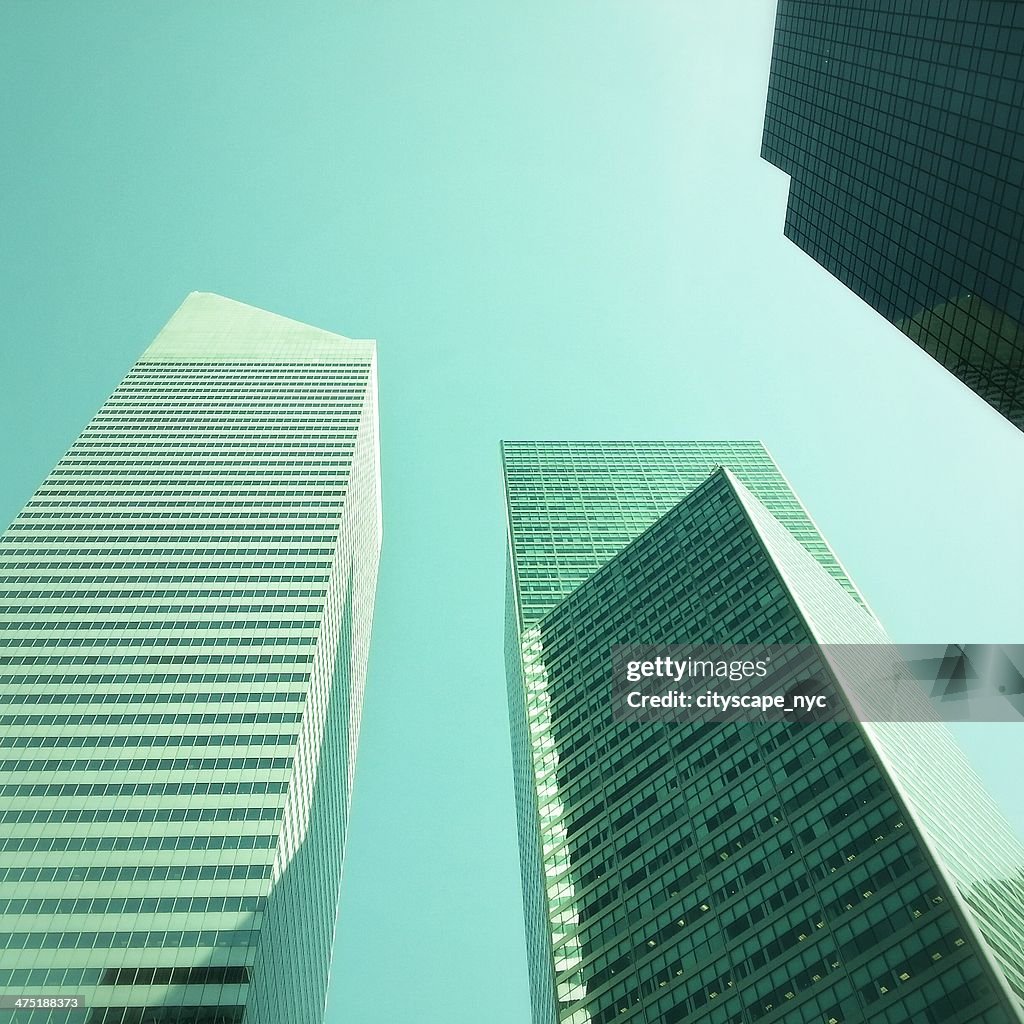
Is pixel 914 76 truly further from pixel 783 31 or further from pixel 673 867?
pixel 673 867

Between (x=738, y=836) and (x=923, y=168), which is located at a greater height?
(x=923, y=168)

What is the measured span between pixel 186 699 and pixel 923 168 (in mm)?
90563

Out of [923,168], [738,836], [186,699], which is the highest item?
[186,699]

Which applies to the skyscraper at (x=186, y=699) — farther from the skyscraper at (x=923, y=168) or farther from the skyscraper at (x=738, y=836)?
the skyscraper at (x=923, y=168)

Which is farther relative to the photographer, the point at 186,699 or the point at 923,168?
the point at 186,699

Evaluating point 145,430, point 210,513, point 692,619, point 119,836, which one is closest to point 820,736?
point 692,619

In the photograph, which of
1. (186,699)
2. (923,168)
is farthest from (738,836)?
(186,699)

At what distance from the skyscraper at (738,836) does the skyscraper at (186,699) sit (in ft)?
94.7

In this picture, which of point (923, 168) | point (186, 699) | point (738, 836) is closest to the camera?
point (923, 168)

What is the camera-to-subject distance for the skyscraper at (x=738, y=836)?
61.8 metres

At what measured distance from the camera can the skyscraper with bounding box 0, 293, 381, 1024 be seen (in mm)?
79500

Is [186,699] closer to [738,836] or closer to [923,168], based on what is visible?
[738,836]

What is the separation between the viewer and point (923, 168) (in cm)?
6569

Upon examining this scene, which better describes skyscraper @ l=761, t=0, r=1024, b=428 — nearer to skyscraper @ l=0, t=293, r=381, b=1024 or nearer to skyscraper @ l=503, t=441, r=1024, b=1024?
skyscraper @ l=503, t=441, r=1024, b=1024
